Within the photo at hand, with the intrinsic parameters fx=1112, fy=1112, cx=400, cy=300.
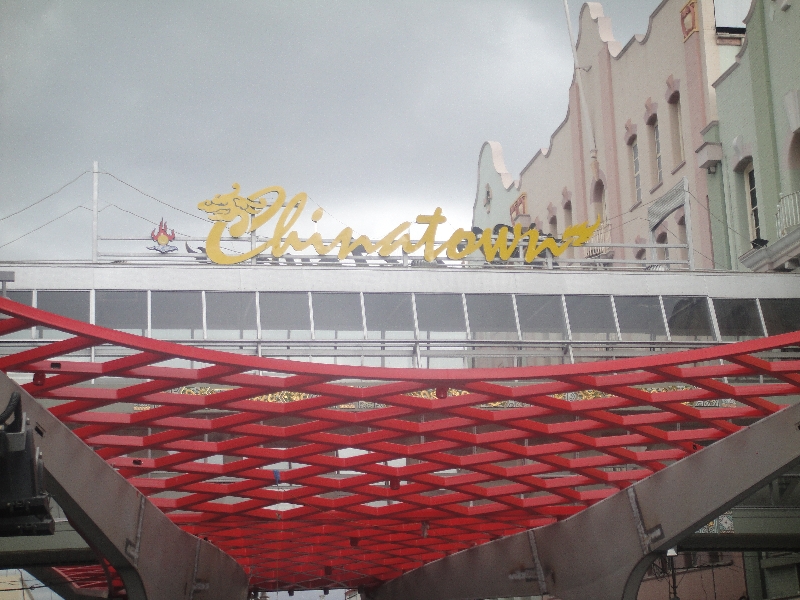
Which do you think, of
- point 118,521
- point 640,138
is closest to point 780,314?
point 640,138

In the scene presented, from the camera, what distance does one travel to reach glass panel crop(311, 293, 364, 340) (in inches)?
1503

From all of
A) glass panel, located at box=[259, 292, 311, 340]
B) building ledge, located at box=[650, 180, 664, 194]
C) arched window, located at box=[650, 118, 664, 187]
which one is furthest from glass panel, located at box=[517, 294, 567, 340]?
arched window, located at box=[650, 118, 664, 187]

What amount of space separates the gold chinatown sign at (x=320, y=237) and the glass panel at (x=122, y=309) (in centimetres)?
295

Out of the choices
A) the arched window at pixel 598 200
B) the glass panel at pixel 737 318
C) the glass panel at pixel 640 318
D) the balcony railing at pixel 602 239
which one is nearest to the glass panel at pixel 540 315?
the glass panel at pixel 640 318

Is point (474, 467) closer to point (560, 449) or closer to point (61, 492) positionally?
point (560, 449)

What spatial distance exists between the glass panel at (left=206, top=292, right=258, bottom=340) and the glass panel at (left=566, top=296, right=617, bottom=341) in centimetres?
1153

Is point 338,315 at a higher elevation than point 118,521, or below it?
higher

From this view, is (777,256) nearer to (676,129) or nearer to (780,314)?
(780,314)

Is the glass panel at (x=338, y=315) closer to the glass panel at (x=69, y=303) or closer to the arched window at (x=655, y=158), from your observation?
the glass panel at (x=69, y=303)

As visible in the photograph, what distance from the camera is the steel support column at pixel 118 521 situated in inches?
704

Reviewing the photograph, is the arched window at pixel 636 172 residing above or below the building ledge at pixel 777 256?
above

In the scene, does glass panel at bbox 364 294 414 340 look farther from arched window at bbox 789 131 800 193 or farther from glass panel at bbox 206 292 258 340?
arched window at bbox 789 131 800 193

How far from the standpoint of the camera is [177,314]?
1483 inches

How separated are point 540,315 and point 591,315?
1852 millimetres
